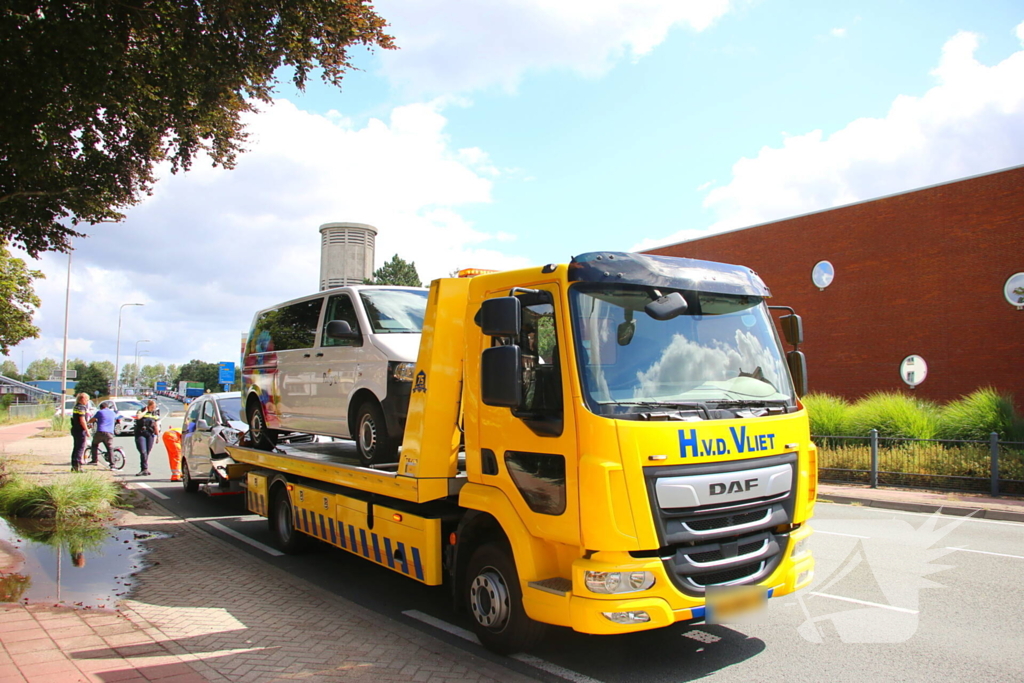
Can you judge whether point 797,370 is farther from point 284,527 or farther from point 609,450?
point 284,527

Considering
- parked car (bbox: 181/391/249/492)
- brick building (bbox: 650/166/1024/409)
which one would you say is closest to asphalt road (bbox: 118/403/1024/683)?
parked car (bbox: 181/391/249/492)

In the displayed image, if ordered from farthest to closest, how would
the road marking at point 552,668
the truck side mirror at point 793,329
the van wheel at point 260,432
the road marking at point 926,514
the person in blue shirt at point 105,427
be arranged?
the person in blue shirt at point 105,427 < the road marking at point 926,514 < the van wheel at point 260,432 < the truck side mirror at point 793,329 < the road marking at point 552,668

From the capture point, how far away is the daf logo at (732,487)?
4.16 meters

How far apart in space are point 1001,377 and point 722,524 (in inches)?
892

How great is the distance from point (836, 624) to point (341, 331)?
4.91m

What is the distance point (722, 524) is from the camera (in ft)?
13.9

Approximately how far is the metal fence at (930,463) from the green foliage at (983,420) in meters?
0.98

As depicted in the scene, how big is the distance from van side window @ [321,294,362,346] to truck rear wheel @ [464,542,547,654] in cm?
278

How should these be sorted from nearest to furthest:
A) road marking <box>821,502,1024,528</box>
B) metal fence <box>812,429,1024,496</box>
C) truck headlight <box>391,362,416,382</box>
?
truck headlight <box>391,362,416,382</box>
road marking <box>821,502,1024,528</box>
metal fence <box>812,429,1024,496</box>

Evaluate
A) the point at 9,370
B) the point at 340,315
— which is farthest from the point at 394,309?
the point at 9,370

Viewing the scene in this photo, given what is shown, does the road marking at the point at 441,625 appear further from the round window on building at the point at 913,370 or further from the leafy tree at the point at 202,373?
the leafy tree at the point at 202,373

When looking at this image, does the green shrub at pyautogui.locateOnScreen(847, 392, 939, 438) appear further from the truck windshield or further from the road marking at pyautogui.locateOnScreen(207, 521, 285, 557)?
the road marking at pyautogui.locateOnScreen(207, 521, 285, 557)

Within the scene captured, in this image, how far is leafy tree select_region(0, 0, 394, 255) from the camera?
26.1 feet

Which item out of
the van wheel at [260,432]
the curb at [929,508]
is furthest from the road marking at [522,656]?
the curb at [929,508]
